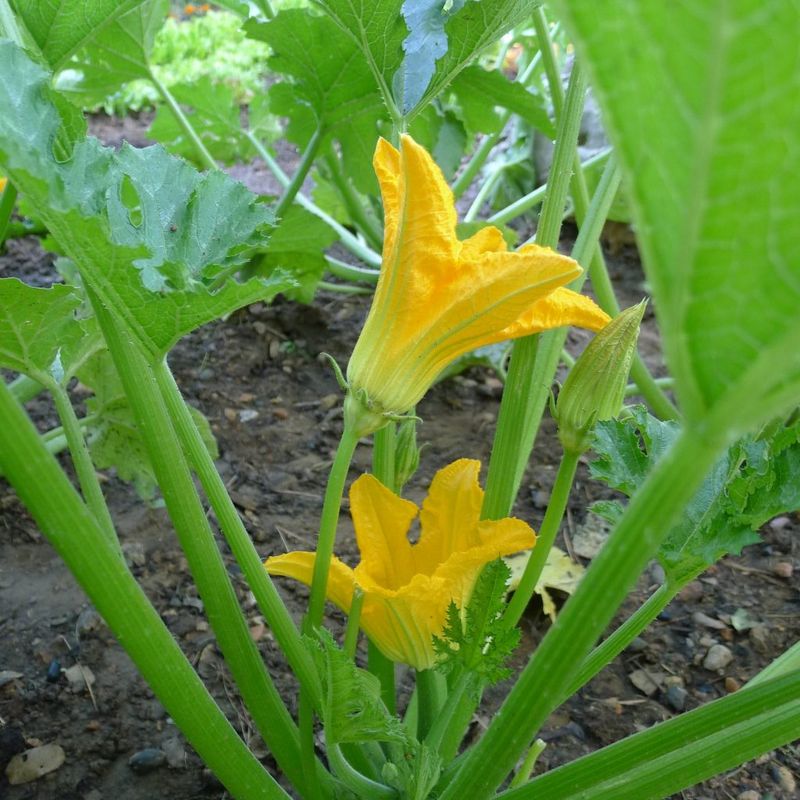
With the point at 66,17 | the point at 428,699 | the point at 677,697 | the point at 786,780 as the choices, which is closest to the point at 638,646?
the point at 677,697

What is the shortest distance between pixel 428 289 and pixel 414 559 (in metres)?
0.35

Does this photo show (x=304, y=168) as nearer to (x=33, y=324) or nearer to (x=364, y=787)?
(x=33, y=324)

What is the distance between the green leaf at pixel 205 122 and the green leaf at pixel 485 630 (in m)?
1.59

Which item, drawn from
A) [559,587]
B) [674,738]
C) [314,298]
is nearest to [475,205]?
[314,298]

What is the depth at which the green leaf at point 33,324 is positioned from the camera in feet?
2.98

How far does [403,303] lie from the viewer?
0.83 m

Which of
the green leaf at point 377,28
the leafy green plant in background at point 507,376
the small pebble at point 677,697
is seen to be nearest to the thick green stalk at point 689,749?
the leafy green plant in background at point 507,376

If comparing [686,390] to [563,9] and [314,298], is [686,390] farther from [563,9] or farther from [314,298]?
[314,298]

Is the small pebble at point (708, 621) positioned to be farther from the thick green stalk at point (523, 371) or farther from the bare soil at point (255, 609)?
the thick green stalk at point (523, 371)

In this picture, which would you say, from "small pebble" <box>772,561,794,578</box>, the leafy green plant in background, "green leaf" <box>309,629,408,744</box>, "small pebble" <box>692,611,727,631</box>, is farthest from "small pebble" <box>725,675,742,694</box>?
"green leaf" <box>309,629,408,744</box>

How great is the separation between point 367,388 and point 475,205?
1.71 m

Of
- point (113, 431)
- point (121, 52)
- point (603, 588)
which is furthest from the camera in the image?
point (121, 52)

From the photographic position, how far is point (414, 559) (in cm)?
Result: 104

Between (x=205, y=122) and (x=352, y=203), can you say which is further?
(x=205, y=122)
